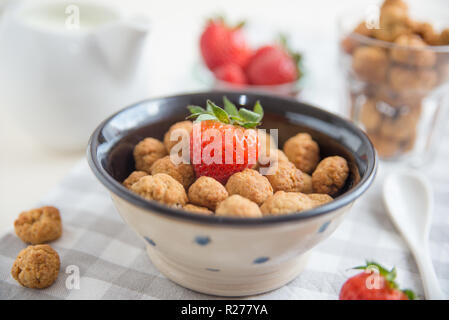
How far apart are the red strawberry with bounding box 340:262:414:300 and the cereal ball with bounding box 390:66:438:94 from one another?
52 centimetres

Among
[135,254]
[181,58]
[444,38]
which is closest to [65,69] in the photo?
[135,254]

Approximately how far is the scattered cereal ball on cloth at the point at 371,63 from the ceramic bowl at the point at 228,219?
30 cm

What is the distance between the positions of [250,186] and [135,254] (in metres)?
0.23

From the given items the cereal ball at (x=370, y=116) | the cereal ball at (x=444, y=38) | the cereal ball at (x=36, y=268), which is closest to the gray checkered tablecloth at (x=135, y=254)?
the cereal ball at (x=36, y=268)

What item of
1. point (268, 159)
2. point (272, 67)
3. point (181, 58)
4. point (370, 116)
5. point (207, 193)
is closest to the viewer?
point (207, 193)

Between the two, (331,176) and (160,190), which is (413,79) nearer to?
(331,176)

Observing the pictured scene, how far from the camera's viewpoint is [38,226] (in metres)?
0.73

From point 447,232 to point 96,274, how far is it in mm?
603

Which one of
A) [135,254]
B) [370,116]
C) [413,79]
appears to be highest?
[413,79]

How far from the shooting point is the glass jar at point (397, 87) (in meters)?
0.98

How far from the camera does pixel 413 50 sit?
0.96 meters

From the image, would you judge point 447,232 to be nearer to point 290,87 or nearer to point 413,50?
point 413,50

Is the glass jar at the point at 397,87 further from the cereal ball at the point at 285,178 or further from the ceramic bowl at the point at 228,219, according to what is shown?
the cereal ball at the point at 285,178

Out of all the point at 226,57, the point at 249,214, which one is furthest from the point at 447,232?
the point at 226,57
